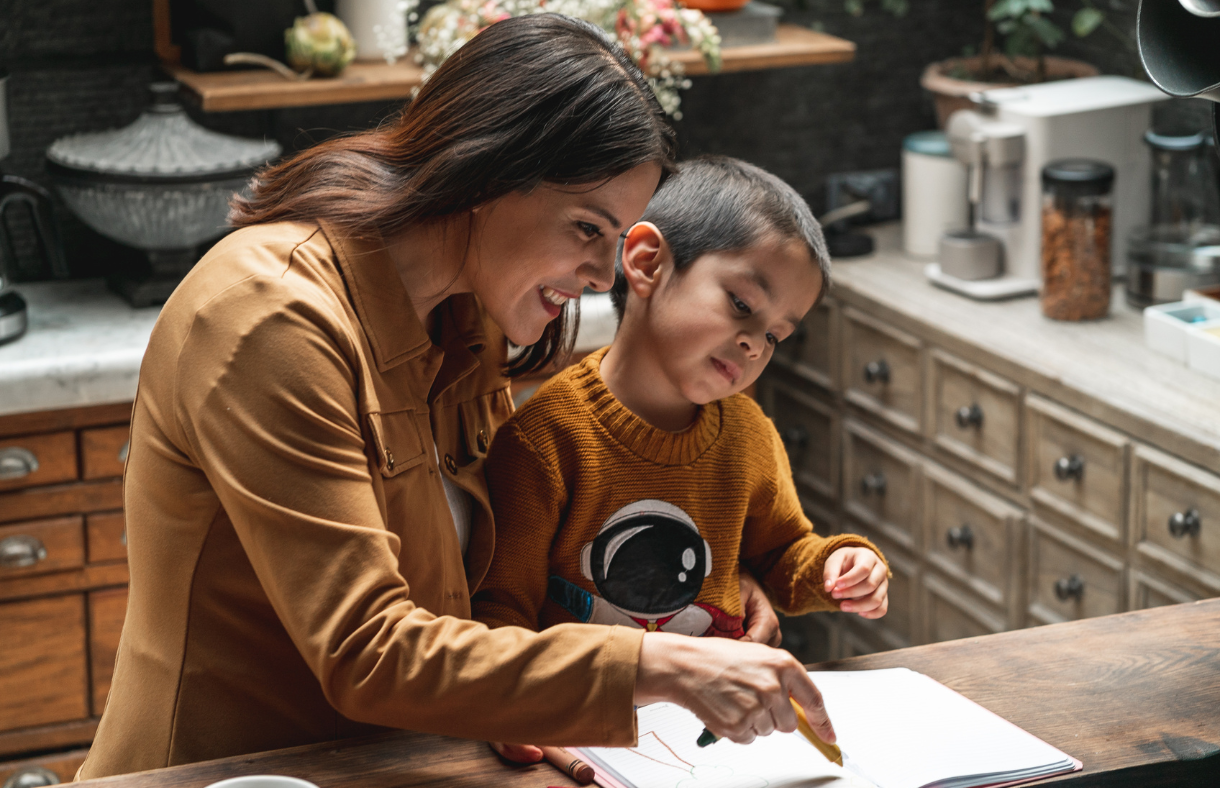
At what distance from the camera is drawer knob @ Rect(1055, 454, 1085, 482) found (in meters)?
2.31

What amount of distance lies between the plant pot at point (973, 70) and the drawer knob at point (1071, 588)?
1.15 m

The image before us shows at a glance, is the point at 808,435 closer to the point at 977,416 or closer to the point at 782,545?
the point at 977,416

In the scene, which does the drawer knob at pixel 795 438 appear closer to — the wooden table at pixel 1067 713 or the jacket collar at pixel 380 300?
the wooden table at pixel 1067 713

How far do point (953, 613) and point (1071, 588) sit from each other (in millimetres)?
364

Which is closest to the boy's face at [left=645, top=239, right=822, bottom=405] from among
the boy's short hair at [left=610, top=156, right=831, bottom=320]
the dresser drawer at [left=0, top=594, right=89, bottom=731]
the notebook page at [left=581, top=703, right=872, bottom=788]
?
the boy's short hair at [left=610, top=156, right=831, bottom=320]

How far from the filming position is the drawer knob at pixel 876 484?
112 inches

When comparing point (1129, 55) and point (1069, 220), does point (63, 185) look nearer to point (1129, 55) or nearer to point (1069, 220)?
point (1069, 220)

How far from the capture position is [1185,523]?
6.93 feet

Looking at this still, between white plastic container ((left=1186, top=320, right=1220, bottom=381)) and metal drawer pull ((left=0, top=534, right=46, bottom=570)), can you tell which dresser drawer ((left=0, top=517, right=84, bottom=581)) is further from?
white plastic container ((left=1186, top=320, right=1220, bottom=381))

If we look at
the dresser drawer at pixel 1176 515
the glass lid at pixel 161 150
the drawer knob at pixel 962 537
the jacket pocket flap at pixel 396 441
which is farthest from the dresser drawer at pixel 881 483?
the jacket pocket flap at pixel 396 441

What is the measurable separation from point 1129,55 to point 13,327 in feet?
7.95

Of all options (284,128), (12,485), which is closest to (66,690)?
(12,485)

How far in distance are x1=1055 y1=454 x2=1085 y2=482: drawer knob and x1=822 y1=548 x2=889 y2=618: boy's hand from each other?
1.05 meters

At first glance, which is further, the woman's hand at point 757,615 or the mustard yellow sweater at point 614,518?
the woman's hand at point 757,615
